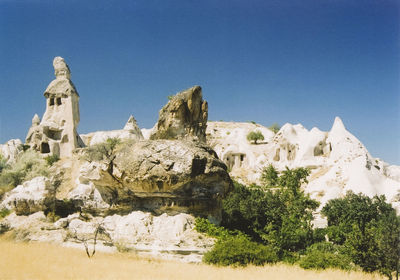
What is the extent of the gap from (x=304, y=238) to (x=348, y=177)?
1617cm

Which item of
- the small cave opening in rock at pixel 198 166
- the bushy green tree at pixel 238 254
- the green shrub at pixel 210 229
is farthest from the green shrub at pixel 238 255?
the small cave opening in rock at pixel 198 166

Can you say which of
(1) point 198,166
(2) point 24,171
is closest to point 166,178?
(1) point 198,166

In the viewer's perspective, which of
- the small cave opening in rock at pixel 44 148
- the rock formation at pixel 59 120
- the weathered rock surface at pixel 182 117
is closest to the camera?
the weathered rock surface at pixel 182 117

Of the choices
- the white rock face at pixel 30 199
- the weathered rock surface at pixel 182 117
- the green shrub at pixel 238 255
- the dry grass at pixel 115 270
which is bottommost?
the dry grass at pixel 115 270

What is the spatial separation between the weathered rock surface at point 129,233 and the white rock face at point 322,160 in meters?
19.6

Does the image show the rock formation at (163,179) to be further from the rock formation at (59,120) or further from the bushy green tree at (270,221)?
the rock formation at (59,120)

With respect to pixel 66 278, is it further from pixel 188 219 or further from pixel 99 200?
pixel 99 200

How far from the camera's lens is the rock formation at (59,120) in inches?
1426

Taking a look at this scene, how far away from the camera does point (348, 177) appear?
103 feet

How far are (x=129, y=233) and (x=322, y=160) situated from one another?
31.3 m

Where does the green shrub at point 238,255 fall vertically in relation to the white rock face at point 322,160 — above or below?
below

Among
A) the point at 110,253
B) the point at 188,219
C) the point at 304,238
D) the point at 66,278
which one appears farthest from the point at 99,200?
the point at 304,238

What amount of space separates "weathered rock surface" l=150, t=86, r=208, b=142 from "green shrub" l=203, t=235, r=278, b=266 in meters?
8.14

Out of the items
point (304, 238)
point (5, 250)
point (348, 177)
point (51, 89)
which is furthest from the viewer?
point (51, 89)
